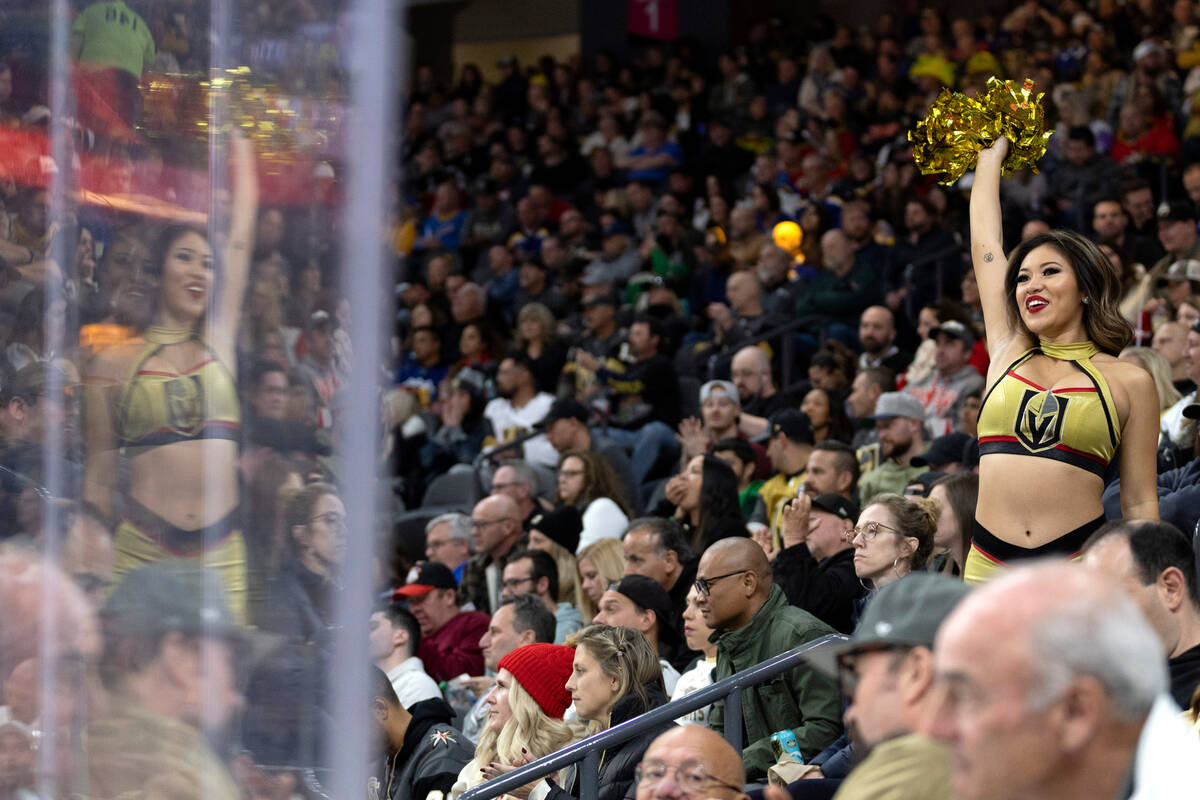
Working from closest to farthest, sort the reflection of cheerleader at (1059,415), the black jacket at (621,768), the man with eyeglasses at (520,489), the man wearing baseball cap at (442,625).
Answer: the reflection of cheerleader at (1059,415) → the black jacket at (621,768) → the man wearing baseball cap at (442,625) → the man with eyeglasses at (520,489)

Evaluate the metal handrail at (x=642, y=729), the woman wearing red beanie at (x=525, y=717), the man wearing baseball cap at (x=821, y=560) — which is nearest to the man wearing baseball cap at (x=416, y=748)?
the woman wearing red beanie at (x=525, y=717)

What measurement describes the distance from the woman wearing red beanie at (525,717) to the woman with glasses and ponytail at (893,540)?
3.43ft

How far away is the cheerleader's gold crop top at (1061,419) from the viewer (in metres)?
3.65

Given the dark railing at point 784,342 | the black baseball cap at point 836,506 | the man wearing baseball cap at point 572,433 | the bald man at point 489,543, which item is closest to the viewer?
the black baseball cap at point 836,506

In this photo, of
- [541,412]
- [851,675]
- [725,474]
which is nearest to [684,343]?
[541,412]

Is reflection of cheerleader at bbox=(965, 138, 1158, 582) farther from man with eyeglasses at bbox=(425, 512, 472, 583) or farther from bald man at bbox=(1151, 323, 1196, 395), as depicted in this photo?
man with eyeglasses at bbox=(425, 512, 472, 583)

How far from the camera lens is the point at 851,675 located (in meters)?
2.13

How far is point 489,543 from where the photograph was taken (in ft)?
25.0

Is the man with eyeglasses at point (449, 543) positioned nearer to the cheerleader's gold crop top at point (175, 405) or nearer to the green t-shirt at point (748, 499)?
the green t-shirt at point (748, 499)

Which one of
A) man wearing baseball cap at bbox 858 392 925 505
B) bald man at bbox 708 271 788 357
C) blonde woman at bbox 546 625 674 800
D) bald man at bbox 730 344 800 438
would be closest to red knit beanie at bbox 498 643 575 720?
blonde woman at bbox 546 625 674 800

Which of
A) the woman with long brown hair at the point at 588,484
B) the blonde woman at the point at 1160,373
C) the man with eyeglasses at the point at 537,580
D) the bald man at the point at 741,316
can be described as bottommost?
the man with eyeglasses at the point at 537,580

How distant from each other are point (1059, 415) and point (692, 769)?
1.29m

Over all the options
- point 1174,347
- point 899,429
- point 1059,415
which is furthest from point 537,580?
point 1059,415

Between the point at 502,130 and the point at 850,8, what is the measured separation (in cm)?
472
